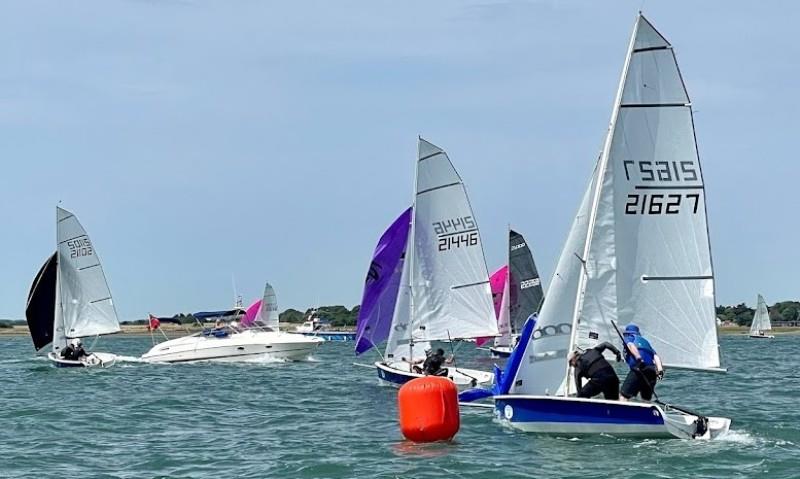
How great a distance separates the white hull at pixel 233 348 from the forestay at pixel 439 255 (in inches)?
714

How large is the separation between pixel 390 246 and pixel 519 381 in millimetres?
13994

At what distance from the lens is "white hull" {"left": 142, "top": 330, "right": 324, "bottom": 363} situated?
163ft

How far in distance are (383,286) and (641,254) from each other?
15.3 meters

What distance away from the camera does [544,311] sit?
69.0ft

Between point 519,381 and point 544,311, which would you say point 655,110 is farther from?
point 519,381

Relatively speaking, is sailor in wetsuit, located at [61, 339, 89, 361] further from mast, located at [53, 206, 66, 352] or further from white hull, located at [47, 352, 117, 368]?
mast, located at [53, 206, 66, 352]

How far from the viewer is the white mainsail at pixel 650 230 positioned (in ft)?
65.4

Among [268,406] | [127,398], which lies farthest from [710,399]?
[127,398]

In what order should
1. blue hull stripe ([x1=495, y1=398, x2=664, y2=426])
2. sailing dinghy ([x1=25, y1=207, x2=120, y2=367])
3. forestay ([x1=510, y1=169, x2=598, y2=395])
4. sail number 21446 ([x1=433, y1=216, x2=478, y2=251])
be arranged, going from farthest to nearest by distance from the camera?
1. sailing dinghy ([x1=25, y1=207, x2=120, y2=367])
2. sail number 21446 ([x1=433, y1=216, x2=478, y2=251])
3. forestay ([x1=510, y1=169, x2=598, y2=395])
4. blue hull stripe ([x1=495, y1=398, x2=664, y2=426])

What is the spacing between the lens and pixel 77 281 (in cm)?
4894

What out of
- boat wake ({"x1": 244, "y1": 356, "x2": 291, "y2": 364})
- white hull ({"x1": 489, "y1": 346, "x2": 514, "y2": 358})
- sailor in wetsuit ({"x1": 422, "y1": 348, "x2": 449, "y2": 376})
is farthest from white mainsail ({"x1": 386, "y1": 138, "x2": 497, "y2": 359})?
white hull ({"x1": 489, "y1": 346, "x2": 514, "y2": 358})

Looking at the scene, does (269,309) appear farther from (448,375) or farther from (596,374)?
(596,374)

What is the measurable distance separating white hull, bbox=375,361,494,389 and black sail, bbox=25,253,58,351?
20552 mm

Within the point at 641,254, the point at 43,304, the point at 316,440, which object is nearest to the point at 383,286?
the point at 316,440
